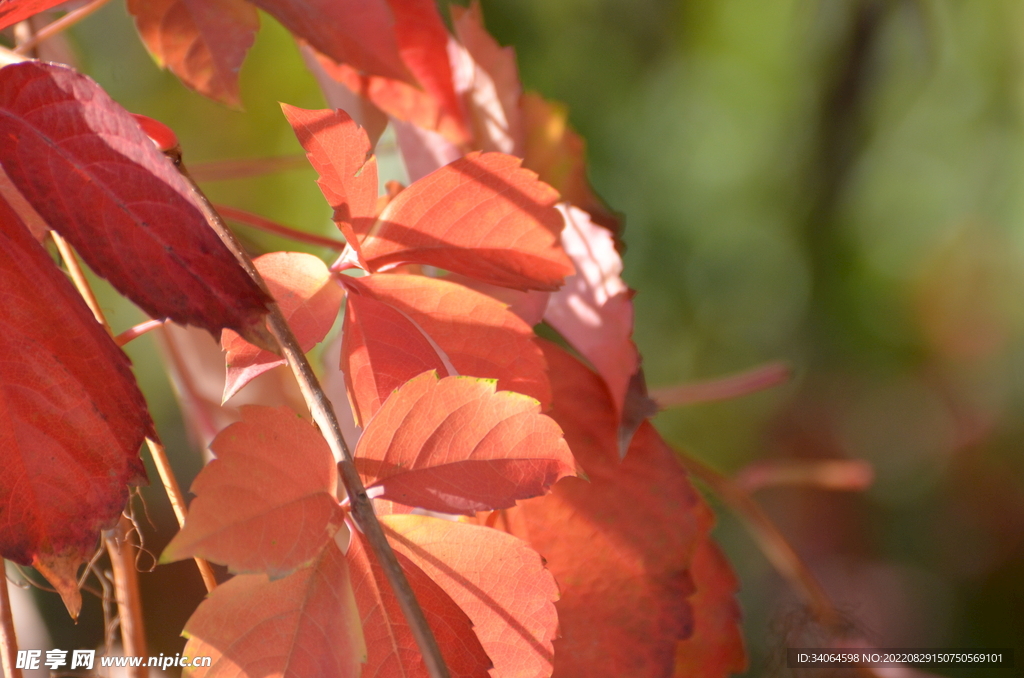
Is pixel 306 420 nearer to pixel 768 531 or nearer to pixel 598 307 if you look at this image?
pixel 598 307

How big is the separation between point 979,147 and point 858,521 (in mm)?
380

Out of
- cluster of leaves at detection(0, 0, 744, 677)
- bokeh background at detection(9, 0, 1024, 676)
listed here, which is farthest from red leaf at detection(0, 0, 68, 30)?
bokeh background at detection(9, 0, 1024, 676)

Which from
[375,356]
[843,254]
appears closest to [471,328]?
[375,356]

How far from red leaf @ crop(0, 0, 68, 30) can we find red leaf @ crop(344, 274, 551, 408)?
0.24ft

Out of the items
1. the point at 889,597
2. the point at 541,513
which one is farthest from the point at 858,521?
the point at 541,513

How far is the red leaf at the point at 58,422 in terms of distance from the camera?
0.12 m

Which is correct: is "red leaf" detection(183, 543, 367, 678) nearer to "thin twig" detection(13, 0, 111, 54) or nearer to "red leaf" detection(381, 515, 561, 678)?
"red leaf" detection(381, 515, 561, 678)

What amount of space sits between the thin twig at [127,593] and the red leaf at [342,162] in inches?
3.3

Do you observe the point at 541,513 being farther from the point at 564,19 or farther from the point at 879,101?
the point at 879,101

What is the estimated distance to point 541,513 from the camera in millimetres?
184

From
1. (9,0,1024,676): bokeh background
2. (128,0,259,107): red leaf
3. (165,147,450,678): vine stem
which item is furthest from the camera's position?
(9,0,1024,676): bokeh background

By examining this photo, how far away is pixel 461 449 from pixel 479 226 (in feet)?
0.16

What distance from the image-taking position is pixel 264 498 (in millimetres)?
109

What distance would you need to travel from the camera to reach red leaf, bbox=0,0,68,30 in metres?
0.12
